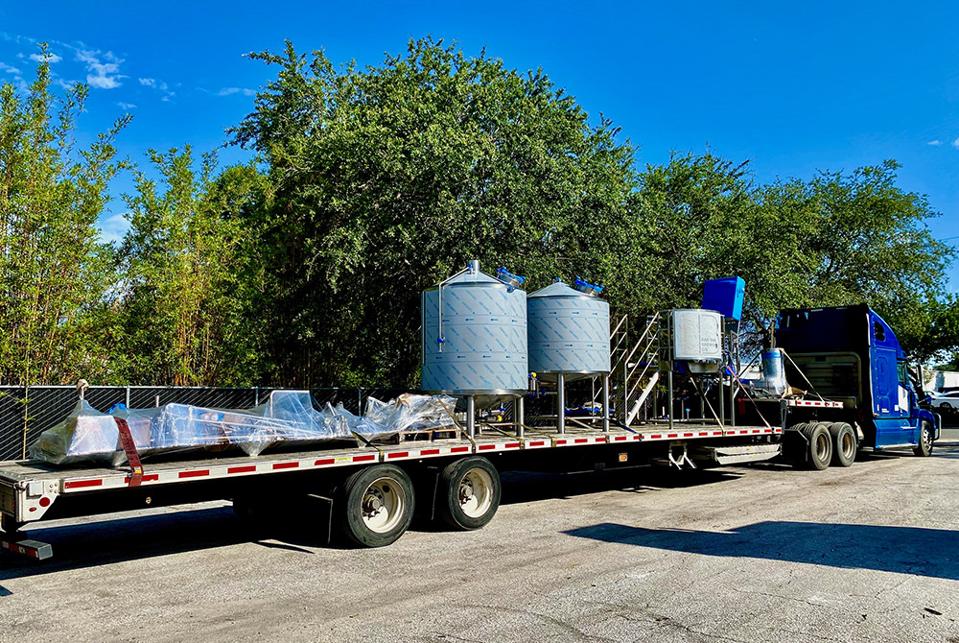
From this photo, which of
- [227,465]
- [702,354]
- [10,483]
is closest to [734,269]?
[702,354]

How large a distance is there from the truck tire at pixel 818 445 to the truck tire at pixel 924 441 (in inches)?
199

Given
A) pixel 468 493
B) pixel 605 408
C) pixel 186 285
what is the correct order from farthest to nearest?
pixel 186 285 → pixel 605 408 → pixel 468 493

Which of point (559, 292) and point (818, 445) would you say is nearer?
point (559, 292)

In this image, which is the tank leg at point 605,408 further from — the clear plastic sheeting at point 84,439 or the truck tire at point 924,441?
the truck tire at point 924,441

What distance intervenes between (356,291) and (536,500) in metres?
7.42

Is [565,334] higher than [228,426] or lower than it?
higher

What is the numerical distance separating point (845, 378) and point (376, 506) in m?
13.3

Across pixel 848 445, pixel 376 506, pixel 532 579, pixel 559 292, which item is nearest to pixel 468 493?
pixel 376 506

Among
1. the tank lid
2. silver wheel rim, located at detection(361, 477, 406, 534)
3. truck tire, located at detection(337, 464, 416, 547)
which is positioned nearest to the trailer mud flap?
truck tire, located at detection(337, 464, 416, 547)

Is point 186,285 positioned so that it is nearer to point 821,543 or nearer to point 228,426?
point 228,426

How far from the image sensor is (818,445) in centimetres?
1655

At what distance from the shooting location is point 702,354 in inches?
555

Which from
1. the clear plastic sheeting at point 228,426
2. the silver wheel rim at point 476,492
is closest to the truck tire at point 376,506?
the clear plastic sheeting at point 228,426

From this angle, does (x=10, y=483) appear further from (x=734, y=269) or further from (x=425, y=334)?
(x=734, y=269)
